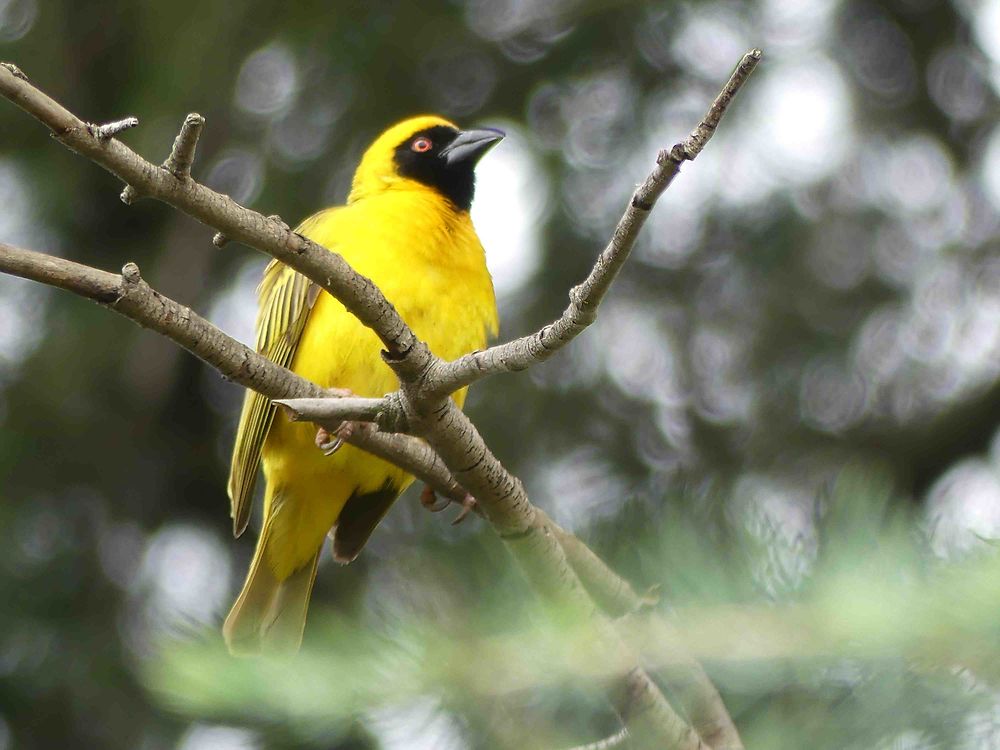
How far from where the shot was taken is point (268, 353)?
165 inches

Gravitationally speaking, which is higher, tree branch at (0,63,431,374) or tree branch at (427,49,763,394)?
tree branch at (0,63,431,374)

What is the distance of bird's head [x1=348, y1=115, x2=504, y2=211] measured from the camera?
16.4 feet

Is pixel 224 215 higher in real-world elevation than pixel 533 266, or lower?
lower

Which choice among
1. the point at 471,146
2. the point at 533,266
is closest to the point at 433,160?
the point at 471,146

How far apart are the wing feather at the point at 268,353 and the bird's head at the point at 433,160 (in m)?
0.83

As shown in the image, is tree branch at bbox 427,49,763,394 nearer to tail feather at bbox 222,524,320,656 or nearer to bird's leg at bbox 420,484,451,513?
bird's leg at bbox 420,484,451,513

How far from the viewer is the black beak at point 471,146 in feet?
16.5

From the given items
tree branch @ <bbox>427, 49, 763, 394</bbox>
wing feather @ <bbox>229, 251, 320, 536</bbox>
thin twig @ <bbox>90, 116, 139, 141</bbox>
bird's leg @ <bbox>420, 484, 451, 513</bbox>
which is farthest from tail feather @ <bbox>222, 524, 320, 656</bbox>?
thin twig @ <bbox>90, 116, 139, 141</bbox>

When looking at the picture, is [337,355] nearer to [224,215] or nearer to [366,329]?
[366,329]

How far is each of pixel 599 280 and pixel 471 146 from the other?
3.14 meters

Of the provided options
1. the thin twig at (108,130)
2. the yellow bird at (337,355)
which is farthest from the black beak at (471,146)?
the thin twig at (108,130)

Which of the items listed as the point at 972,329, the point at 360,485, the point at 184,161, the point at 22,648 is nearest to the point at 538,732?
the point at 184,161

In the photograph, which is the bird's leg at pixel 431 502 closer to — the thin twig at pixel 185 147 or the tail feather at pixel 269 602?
the tail feather at pixel 269 602

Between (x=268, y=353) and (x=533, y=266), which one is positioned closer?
(x=268, y=353)
